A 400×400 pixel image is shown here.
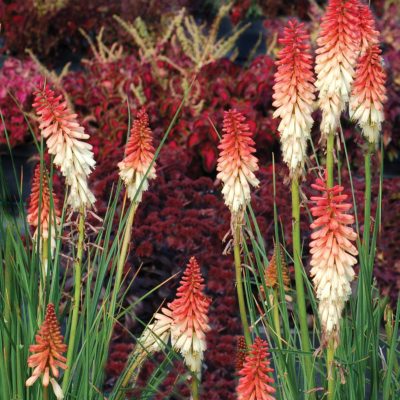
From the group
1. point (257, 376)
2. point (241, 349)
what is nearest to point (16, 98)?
point (241, 349)

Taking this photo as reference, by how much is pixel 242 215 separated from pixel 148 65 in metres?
4.91

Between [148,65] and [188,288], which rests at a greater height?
[148,65]

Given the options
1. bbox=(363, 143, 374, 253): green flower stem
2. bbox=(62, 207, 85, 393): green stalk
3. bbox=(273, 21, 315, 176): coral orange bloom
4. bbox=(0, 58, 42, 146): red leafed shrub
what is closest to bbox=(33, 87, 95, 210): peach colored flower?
bbox=(62, 207, 85, 393): green stalk

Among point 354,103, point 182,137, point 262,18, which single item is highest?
point 262,18

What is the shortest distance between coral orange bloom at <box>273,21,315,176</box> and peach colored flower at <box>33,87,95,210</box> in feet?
2.06

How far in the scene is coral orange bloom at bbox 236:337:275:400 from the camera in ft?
8.89

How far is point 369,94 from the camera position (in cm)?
336

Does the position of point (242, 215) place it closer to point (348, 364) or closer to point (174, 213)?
point (348, 364)

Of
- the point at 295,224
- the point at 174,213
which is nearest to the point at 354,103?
the point at 295,224

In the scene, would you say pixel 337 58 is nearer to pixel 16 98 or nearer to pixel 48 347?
pixel 48 347

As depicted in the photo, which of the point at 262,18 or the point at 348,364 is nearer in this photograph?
the point at 348,364

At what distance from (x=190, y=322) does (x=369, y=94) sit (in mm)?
929

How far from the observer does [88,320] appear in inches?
129

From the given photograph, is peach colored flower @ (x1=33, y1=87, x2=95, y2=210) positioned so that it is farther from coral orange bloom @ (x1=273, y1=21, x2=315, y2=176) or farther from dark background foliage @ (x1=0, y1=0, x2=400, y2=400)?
coral orange bloom @ (x1=273, y1=21, x2=315, y2=176)
